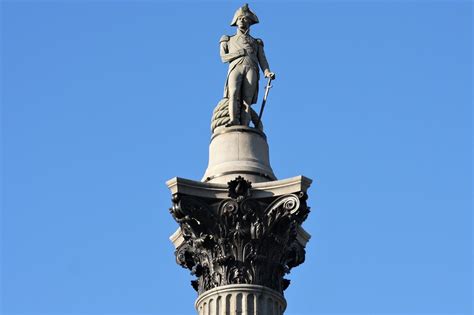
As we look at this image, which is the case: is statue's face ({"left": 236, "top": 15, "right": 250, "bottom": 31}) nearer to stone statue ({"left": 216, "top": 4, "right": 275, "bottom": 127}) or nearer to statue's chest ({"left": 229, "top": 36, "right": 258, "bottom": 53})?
stone statue ({"left": 216, "top": 4, "right": 275, "bottom": 127})

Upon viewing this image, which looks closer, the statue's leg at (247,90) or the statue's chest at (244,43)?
the statue's leg at (247,90)

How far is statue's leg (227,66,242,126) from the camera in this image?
4106cm

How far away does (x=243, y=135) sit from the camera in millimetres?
40531

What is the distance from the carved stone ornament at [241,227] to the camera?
37969 mm

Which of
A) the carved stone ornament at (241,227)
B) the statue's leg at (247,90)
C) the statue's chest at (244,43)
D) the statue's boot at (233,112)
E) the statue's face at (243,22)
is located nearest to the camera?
the carved stone ornament at (241,227)

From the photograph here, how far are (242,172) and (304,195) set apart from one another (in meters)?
2.08

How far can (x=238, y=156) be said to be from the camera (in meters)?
40.0

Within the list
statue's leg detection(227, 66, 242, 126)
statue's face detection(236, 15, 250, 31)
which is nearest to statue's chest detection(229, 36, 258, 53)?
statue's face detection(236, 15, 250, 31)

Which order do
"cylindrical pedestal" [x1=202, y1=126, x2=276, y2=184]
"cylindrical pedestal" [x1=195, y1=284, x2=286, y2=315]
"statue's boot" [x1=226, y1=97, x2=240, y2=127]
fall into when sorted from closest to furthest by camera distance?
"cylindrical pedestal" [x1=195, y1=284, x2=286, y2=315] < "cylindrical pedestal" [x1=202, y1=126, x2=276, y2=184] < "statue's boot" [x1=226, y1=97, x2=240, y2=127]

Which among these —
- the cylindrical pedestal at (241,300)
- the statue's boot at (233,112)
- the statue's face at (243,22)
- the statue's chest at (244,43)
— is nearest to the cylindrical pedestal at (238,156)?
the statue's boot at (233,112)

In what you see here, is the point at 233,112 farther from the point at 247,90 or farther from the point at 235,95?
the point at 247,90

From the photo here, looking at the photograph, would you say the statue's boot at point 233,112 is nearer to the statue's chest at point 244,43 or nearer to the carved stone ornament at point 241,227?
the statue's chest at point 244,43

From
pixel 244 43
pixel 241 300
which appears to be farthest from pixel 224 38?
pixel 241 300

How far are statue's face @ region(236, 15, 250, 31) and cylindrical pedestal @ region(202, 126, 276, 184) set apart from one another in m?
3.54
